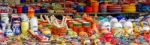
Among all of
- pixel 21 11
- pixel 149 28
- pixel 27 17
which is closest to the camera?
pixel 27 17

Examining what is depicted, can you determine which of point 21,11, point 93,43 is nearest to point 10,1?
point 21,11

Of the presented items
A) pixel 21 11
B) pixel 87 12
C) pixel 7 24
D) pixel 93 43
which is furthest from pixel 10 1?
pixel 93 43

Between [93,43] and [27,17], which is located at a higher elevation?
[27,17]

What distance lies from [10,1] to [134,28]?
1.87 meters

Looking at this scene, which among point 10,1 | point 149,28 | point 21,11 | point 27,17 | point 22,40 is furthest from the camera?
point 10,1

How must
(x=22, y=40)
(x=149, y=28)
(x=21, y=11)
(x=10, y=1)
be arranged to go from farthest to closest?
(x=10, y=1)
(x=21, y=11)
(x=149, y=28)
(x=22, y=40)

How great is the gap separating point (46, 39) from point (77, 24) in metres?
0.46

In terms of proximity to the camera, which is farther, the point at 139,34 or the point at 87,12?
the point at 87,12

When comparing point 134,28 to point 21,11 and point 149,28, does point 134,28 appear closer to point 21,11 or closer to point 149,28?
point 149,28

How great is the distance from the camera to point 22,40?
3742 mm

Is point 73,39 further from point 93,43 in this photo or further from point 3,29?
point 3,29

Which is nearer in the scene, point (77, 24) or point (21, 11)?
point (77, 24)

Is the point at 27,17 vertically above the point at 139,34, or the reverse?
the point at 27,17

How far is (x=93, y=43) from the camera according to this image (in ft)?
12.6
